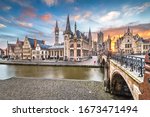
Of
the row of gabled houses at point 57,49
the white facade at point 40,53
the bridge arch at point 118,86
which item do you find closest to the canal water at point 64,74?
the bridge arch at point 118,86

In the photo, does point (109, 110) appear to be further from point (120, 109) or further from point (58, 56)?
point (58, 56)

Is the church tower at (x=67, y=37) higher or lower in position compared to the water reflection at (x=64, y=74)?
higher

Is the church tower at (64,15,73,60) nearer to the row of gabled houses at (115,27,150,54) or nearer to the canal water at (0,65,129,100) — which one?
the row of gabled houses at (115,27,150,54)

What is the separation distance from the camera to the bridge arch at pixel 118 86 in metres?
5.47

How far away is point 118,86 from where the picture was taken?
5605mm

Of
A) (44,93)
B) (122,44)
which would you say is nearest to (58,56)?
(122,44)

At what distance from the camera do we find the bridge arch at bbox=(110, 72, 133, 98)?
5465mm

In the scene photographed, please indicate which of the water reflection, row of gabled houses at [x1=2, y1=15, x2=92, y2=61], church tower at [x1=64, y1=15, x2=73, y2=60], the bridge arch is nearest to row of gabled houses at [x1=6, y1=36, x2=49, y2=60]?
row of gabled houses at [x1=2, y1=15, x2=92, y2=61]

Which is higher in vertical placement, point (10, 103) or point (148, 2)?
point (148, 2)

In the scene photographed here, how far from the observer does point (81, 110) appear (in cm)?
240

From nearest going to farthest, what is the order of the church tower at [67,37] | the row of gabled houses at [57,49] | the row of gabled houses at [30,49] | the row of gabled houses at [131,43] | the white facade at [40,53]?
the row of gabled houses at [131,43]
the row of gabled houses at [57,49]
the church tower at [67,37]
the white facade at [40,53]
the row of gabled houses at [30,49]

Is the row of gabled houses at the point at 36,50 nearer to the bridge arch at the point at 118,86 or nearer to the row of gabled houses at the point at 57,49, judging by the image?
the row of gabled houses at the point at 57,49

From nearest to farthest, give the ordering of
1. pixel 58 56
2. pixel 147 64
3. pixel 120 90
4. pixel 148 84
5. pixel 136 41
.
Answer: pixel 147 64 → pixel 148 84 → pixel 120 90 → pixel 136 41 → pixel 58 56

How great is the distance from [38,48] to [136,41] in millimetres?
16233
